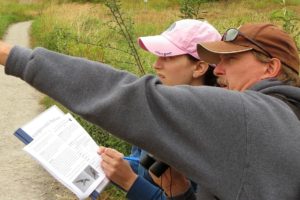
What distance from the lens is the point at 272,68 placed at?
5.86ft

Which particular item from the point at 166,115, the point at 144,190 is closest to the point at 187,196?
the point at 144,190

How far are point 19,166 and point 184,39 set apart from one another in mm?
3444

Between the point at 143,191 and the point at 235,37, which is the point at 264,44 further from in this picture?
the point at 143,191

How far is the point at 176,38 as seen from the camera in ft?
8.25

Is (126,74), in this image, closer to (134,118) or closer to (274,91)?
(134,118)

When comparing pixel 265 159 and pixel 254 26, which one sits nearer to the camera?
pixel 265 159

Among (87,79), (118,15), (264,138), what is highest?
(87,79)

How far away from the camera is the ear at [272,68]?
178cm

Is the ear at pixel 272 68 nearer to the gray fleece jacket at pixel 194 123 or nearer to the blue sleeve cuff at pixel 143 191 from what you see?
the gray fleece jacket at pixel 194 123

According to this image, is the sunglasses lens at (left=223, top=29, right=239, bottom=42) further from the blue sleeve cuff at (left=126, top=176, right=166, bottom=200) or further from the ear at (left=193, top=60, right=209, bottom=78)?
the blue sleeve cuff at (left=126, top=176, right=166, bottom=200)

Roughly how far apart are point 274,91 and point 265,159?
0.81 feet

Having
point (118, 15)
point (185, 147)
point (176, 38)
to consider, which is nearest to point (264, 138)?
point (185, 147)

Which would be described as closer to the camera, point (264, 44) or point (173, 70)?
point (264, 44)

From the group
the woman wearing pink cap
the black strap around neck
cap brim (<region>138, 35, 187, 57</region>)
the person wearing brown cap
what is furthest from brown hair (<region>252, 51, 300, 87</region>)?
cap brim (<region>138, 35, 187, 57</region>)
